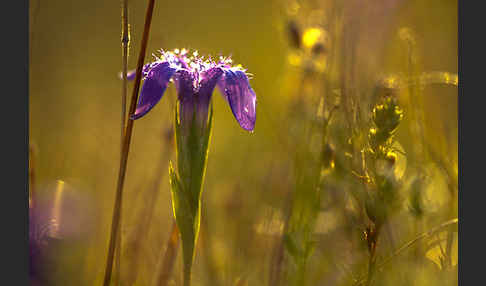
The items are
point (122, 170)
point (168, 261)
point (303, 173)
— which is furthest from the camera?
point (303, 173)

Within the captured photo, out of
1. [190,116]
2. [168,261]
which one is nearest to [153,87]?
[190,116]

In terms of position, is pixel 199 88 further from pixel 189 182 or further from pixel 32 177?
pixel 32 177

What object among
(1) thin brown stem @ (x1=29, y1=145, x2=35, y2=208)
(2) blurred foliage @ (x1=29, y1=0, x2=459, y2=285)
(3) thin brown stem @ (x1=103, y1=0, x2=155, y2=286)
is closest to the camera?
(3) thin brown stem @ (x1=103, y1=0, x2=155, y2=286)

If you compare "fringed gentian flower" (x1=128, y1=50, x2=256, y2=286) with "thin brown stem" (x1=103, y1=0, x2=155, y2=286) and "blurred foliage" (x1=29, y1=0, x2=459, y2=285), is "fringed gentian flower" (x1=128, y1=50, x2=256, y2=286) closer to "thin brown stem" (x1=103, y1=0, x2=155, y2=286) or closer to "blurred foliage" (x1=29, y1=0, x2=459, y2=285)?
"thin brown stem" (x1=103, y1=0, x2=155, y2=286)

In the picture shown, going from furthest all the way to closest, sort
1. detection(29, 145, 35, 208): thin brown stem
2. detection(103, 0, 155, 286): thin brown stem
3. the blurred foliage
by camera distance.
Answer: detection(29, 145, 35, 208): thin brown stem, the blurred foliage, detection(103, 0, 155, 286): thin brown stem

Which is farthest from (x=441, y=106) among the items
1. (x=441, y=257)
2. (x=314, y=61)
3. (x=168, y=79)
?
(x=168, y=79)

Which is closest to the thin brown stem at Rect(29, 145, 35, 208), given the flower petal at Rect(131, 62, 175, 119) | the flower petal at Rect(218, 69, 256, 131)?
the flower petal at Rect(131, 62, 175, 119)

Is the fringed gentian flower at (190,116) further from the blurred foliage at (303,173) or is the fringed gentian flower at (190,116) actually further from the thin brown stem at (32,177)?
the thin brown stem at (32,177)
